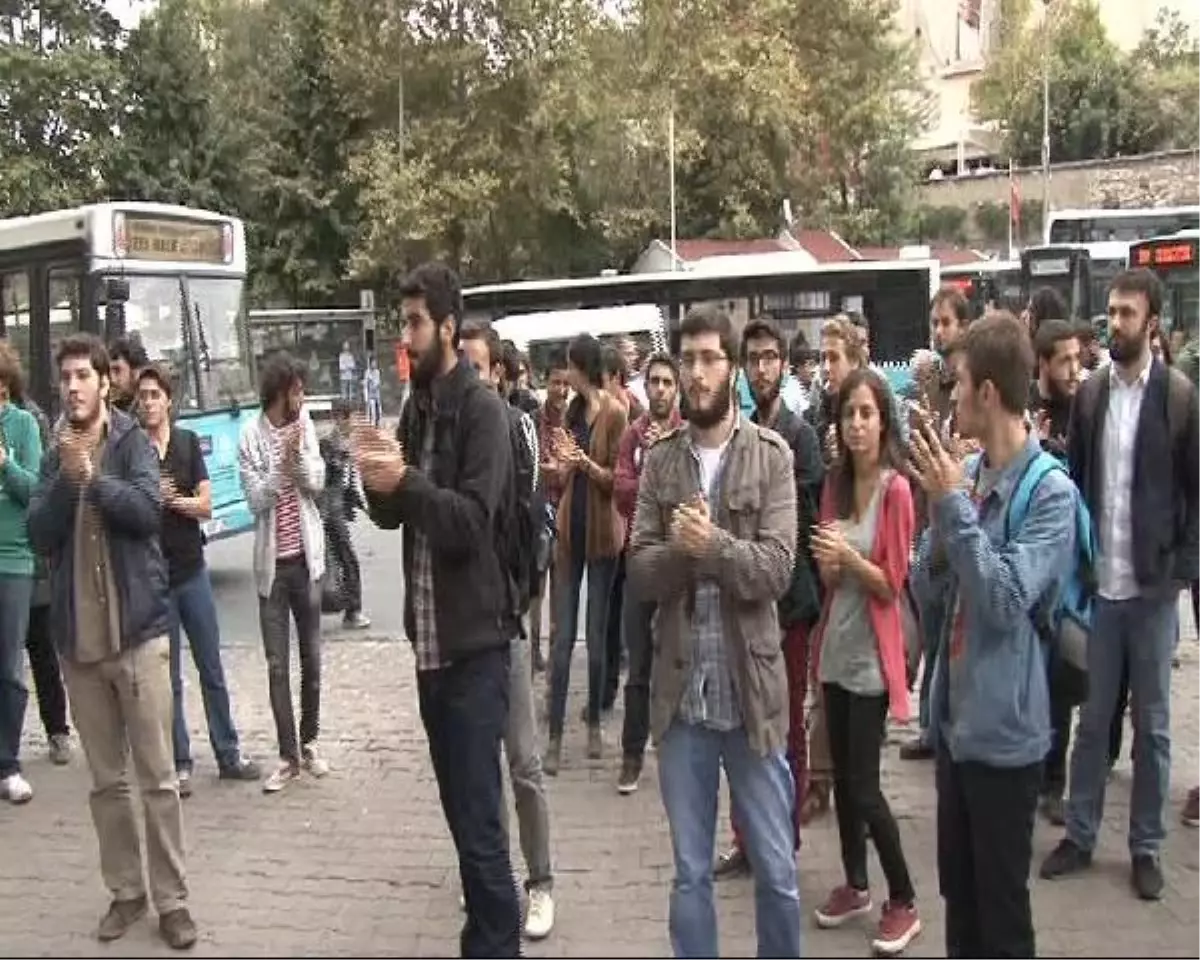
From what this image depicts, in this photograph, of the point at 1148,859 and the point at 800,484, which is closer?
the point at 1148,859

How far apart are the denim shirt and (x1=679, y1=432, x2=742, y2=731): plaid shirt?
0.57m

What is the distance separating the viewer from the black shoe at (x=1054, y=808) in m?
5.38

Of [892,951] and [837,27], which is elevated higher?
[837,27]

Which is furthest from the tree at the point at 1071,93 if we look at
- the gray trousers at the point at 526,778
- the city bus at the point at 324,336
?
the gray trousers at the point at 526,778

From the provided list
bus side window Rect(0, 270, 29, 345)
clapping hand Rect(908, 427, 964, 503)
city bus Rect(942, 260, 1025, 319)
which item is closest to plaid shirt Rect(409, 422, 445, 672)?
clapping hand Rect(908, 427, 964, 503)

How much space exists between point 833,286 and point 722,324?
19.7 metres

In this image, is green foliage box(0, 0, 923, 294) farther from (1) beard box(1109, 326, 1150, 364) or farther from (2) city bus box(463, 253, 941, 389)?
(1) beard box(1109, 326, 1150, 364)

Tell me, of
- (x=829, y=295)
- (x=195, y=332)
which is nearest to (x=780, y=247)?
(x=829, y=295)

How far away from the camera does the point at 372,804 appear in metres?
5.94

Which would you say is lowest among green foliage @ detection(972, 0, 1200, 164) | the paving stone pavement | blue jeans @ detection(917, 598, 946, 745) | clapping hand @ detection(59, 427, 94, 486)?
the paving stone pavement

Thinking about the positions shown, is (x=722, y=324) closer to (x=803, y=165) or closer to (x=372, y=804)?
(x=372, y=804)

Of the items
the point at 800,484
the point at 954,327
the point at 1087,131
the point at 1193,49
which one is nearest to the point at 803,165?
the point at 1087,131

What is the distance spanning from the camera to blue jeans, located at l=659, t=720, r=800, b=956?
350cm

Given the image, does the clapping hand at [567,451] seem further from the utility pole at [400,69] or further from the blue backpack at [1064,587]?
the utility pole at [400,69]
